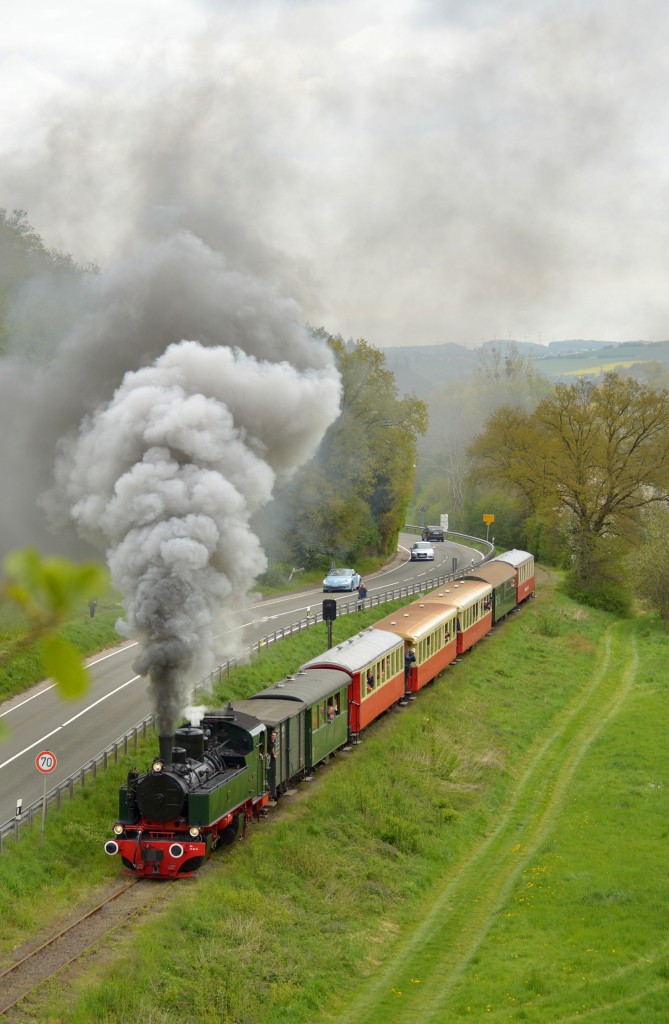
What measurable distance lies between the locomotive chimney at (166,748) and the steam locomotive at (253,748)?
17 millimetres

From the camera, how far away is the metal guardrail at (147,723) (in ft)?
65.5

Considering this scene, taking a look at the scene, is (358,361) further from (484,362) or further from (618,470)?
(484,362)

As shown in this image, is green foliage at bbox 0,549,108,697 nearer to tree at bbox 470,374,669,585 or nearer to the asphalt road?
the asphalt road

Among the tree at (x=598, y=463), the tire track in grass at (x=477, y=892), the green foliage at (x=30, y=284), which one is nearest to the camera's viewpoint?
the tire track in grass at (x=477, y=892)

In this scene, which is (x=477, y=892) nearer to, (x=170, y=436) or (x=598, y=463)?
(x=170, y=436)

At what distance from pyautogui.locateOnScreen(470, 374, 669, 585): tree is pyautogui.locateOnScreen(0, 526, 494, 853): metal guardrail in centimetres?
890

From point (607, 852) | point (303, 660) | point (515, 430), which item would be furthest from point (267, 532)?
point (607, 852)

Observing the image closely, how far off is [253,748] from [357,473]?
3809 cm

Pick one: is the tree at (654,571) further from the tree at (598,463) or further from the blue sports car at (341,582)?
the blue sports car at (341,582)

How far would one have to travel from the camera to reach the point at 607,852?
2073cm

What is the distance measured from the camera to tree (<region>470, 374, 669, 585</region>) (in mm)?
56844

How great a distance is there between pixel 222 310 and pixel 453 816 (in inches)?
496

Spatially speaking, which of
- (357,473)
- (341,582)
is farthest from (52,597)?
(357,473)

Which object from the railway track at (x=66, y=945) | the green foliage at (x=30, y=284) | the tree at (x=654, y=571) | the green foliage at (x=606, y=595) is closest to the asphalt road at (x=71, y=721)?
the railway track at (x=66, y=945)
